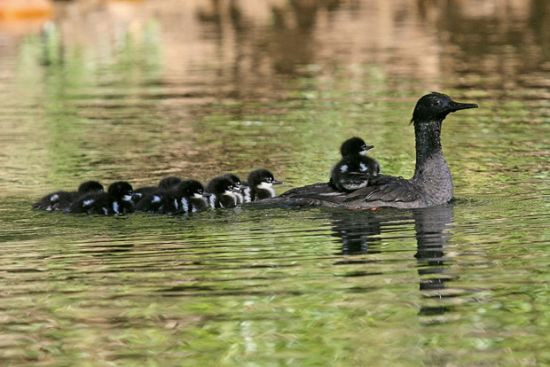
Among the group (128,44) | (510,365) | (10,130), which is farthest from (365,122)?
(128,44)

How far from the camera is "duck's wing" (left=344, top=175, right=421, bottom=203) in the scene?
45.5 ft

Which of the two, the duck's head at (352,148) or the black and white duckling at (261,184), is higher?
the duck's head at (352,148)

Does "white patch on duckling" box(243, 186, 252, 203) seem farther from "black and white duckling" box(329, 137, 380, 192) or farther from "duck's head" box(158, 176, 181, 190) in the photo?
"black and white duckling" box(329, 137, 380, 192)

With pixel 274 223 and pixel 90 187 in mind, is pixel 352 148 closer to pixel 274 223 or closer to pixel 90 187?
pixel 274 223

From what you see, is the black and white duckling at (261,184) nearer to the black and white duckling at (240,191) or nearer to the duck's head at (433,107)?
the black and white duckling at (240,191)

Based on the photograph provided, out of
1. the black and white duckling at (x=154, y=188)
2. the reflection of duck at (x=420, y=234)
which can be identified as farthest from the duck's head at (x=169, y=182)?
the reflection of duck at (x=420, y=234)

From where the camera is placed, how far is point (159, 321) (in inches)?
360

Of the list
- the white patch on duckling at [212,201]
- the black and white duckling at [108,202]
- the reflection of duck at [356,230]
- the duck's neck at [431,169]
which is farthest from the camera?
the white patch on duckling at [212,201]

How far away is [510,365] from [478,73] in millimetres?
20972

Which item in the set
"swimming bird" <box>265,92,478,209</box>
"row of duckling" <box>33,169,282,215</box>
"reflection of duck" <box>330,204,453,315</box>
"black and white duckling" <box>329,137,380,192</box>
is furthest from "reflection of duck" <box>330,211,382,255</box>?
"row of duckling" <box>33,169,282,215</box>

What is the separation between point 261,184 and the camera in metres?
15.0

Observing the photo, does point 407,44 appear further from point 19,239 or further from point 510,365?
point 510,365

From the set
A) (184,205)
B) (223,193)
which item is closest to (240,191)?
(223,193)

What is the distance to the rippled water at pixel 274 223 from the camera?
872cm
